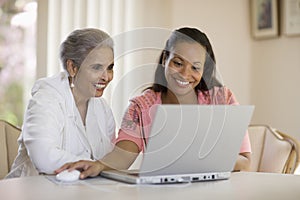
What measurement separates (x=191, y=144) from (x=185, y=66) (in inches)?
19.0

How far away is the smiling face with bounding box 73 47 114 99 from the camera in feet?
5.68

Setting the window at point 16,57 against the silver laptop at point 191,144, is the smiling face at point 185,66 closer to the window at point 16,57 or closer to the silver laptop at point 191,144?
the silver laptop at point 191,144

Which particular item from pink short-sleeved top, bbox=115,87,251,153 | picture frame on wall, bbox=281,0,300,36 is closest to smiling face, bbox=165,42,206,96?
pink short-sleeved top, bbox=115,87,251,153

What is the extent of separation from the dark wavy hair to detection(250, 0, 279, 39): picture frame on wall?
1.50m

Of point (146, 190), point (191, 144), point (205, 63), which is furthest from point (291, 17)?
point (146, 190)

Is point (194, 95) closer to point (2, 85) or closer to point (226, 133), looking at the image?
point (226, 133)

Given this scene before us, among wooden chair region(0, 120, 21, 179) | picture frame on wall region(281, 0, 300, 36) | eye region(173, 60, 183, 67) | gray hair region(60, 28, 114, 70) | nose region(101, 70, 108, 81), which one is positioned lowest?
wooden chair region(0, 120, 21, 179)

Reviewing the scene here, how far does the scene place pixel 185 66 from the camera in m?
1.81

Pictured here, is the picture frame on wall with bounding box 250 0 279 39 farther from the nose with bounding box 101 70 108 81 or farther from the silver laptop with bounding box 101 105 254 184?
the silver laptop with bounding box 101 105 254 184

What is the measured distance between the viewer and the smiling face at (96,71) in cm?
173

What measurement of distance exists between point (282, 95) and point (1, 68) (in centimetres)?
172

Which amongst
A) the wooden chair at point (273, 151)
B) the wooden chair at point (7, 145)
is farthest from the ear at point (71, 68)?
the wooden chair at point (273, 151)

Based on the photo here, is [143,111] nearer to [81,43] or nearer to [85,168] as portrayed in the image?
[81,43]

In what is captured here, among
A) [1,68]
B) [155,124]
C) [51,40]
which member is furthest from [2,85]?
[155,124]
